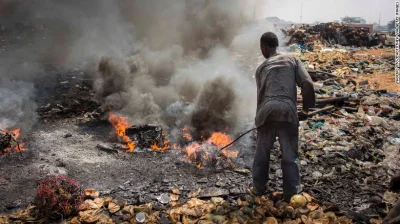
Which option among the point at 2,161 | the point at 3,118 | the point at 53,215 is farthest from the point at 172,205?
the point at 3,118

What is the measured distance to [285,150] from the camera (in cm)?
347

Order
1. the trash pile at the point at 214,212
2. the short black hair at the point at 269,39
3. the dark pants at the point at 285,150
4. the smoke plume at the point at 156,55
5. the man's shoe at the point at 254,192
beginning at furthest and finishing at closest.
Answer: the smoke plume at the point at 156,55 → the man's shoe at the point at 254,192 → the short black hair at the point at 269,39 → the dark pants at the point at 285,150 → the trash pile at the point at 214,212

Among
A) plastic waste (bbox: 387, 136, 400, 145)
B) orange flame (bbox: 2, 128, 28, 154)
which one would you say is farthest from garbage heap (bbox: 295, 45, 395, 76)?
orange flame (bbox: 2, 128, 28, 154)

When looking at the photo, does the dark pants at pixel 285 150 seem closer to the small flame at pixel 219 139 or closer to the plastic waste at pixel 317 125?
the small flame at pixel 219 139

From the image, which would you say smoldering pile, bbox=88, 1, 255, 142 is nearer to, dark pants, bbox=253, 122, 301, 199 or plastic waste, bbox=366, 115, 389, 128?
dark pants, bbox=253, 122, 301, 199

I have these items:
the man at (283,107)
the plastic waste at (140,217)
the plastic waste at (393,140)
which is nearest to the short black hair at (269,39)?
the man at (283,107)

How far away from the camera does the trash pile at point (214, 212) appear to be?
322 centimetres

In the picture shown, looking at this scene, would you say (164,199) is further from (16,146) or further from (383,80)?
(383,80)

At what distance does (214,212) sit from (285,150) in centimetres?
117

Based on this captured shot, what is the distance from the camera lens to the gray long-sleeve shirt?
3.38 meters

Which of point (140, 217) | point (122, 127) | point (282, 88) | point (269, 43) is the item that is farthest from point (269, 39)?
point (122, 127)

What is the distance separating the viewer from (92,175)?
14.9 ft

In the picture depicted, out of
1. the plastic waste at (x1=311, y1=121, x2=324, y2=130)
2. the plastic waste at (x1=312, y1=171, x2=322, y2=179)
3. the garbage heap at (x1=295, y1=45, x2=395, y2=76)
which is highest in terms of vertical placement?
the garbage heap at (x1=295, y1=45, x2=395, y2=76)

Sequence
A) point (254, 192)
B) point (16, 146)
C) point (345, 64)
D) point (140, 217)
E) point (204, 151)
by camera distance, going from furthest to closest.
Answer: point (345, 64) → point (16, 146) → point (204, 151) → point (254, 192) → point (140, 217)
